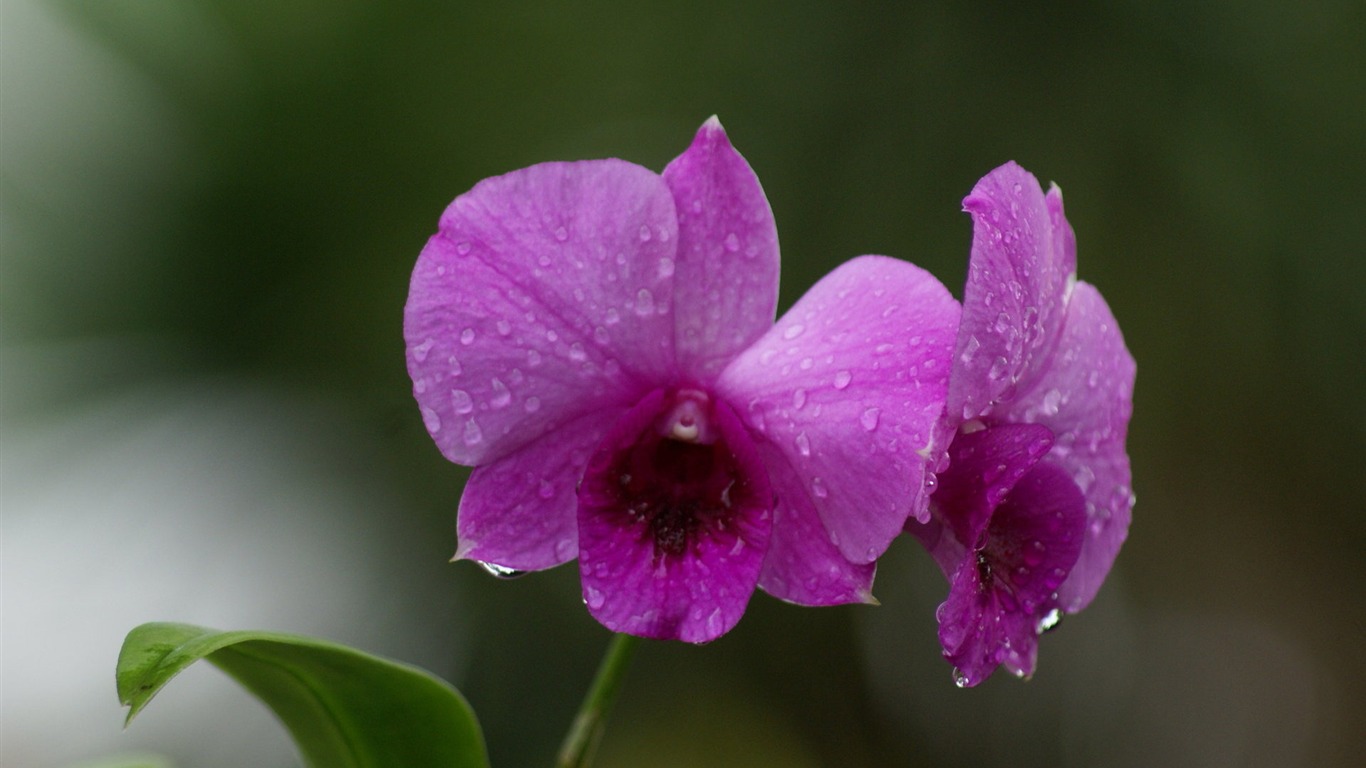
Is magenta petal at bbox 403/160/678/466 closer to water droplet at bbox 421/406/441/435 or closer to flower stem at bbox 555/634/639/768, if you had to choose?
water droplet at bbox 421/406/441/435

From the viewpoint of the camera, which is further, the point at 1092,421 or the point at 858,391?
the point at 1092,421

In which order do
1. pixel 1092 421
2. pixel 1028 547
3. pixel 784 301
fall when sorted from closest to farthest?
pixel 1028 547
pixel 1092 421
pixel 784 301

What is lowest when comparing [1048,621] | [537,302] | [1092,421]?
[1048,621]

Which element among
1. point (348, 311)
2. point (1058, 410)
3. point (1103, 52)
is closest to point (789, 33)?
point (1103, 52)

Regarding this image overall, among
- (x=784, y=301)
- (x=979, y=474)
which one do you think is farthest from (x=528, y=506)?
(x=784, y=301)

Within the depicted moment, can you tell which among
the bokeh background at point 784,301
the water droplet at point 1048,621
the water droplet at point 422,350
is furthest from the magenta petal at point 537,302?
the bokeh background at point 784,301

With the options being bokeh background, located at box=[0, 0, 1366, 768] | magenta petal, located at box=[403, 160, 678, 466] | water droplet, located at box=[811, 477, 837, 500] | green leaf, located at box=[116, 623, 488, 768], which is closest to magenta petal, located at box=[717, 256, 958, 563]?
water droplet, located at box=[811, 477, 837, 500]

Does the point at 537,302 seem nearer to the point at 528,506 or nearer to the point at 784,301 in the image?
the point at 528,506
